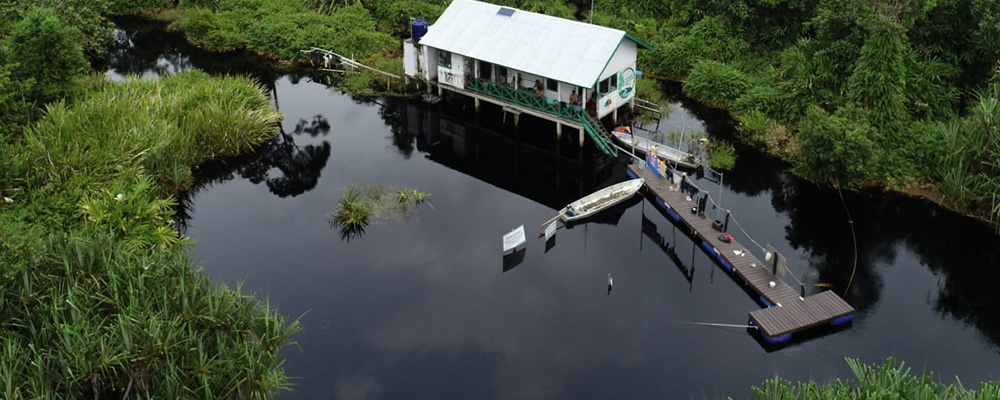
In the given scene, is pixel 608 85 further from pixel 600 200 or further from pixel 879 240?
pixel 879 240

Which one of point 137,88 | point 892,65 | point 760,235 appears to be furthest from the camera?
point 137,88

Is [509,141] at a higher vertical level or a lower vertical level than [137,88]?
lower

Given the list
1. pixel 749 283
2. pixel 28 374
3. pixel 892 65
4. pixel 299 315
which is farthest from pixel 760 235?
pixel 28 374

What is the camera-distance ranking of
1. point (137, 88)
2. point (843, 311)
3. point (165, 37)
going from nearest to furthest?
point (843, 311), point (137, 88), point (165, 37)

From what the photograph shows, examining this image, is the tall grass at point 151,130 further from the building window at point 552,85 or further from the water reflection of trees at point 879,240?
the water reflection of trees at point 879,240

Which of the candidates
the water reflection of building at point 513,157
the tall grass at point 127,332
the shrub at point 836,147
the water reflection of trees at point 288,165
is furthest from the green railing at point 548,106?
the tall grass at point 127,332

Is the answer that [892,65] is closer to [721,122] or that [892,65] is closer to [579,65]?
[721,122]
